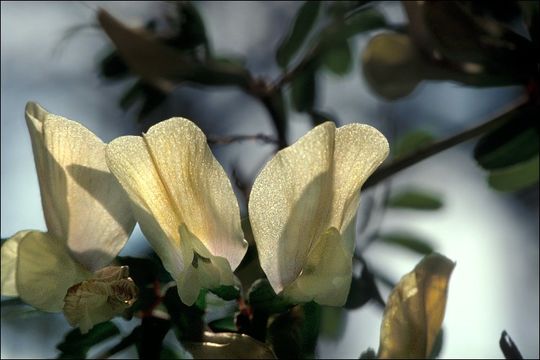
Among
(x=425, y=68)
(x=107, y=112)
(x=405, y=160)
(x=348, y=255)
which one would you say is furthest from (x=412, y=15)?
(x=107, y=112)

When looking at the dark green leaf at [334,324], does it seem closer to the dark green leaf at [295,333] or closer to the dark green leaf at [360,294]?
the dark green leaf at [360,294]

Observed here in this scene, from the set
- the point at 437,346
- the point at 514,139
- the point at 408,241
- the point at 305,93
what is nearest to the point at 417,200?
the point at 408,241

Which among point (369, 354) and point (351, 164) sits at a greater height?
point (351, 164)

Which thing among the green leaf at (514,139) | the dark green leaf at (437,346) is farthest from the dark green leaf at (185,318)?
the green leaf at (514,139)

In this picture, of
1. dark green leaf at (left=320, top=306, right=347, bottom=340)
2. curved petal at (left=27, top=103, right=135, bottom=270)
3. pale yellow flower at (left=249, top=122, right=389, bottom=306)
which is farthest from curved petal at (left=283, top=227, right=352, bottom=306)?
dark green leaf at (left=320, top=306, right=347, bottom=340)

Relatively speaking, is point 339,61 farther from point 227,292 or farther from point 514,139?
point 227,292

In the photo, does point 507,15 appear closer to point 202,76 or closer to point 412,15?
point 412,15
